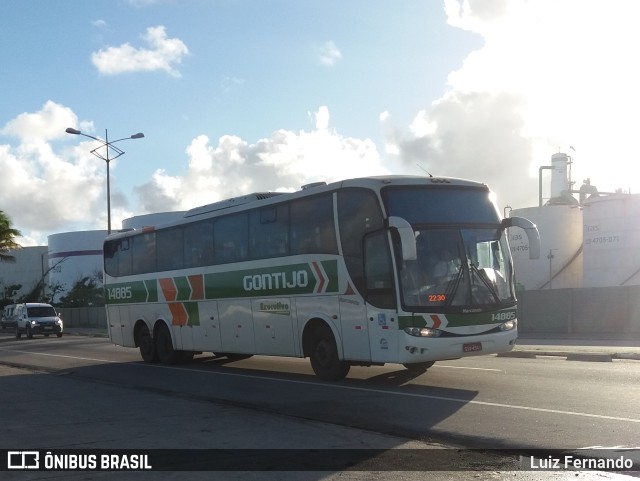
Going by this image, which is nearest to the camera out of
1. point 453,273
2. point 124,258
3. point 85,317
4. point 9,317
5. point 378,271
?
point 453,273

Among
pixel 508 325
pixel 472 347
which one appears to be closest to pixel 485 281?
pixel 508 325

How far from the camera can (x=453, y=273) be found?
12922 millimetres

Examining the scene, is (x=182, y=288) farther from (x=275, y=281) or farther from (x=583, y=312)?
(x=583, y=312)

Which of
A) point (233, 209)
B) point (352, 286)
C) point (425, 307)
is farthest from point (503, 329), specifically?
point (233, 209)

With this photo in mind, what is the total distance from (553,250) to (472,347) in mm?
39877

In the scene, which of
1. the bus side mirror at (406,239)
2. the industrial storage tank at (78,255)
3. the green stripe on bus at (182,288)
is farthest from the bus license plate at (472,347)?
the industrial storage tank at (78,255)

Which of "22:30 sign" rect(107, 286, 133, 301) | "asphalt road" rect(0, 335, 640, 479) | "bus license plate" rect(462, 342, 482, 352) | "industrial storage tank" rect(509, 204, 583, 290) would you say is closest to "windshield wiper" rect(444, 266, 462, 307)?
"bus license plate" rect(462, 342, 482, 352)

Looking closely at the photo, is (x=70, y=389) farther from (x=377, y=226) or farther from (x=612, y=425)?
(x=612, y=425)

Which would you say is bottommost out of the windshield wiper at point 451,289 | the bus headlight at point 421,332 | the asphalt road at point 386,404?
the asphalt road at point 386,404

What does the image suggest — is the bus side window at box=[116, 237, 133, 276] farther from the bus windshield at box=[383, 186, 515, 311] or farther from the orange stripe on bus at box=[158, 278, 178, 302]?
the bus windshield at box=[383, 186, 515, 311]

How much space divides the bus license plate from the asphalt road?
0.64 metres

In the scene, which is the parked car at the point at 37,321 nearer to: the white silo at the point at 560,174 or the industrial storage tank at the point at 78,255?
the white silo at the point at 560,174

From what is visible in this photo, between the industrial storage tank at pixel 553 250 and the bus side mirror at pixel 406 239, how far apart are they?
38.2 m

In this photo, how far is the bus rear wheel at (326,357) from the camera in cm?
1449
